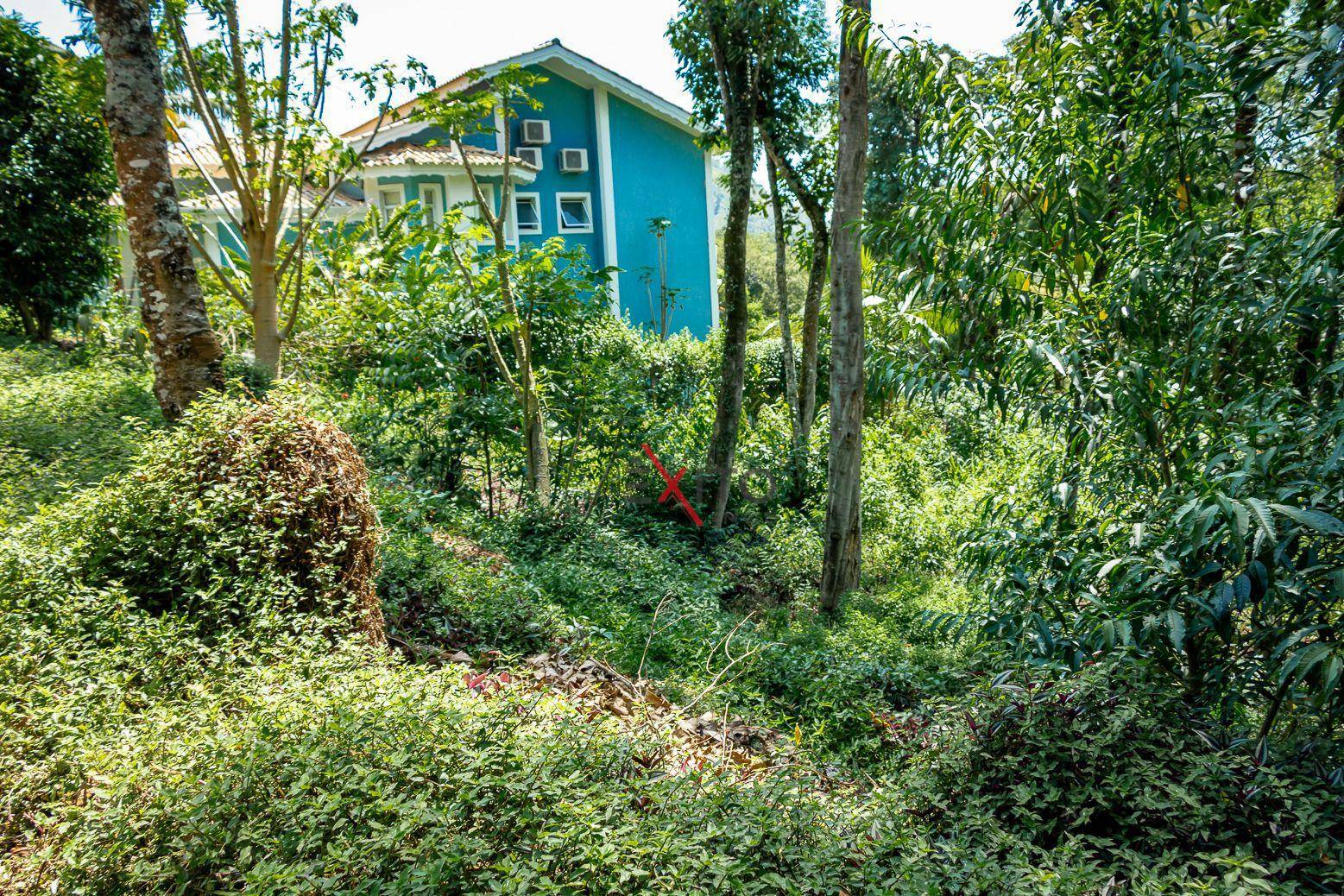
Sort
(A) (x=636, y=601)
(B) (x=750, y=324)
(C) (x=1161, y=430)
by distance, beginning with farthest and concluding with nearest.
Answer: (B) (x=750, y=324), (A) (x=636, y=601), (C) (x=1161, y=430)

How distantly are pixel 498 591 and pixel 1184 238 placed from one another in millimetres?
4096

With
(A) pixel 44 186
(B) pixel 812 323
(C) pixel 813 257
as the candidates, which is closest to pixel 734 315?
(B) pixel 812 323

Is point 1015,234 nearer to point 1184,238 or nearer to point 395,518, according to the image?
point 1184,238

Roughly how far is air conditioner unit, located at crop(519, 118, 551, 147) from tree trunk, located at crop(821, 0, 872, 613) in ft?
46.9

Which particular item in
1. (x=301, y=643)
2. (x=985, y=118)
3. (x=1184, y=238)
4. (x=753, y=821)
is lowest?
(x=753, y=821)

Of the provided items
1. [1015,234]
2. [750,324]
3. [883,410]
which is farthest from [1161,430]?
[750,324]

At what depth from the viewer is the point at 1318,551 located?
2783mm

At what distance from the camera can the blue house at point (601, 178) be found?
61.9 ft

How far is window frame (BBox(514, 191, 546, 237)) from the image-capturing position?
65.4ft

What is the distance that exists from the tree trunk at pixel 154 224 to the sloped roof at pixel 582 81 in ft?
43.8

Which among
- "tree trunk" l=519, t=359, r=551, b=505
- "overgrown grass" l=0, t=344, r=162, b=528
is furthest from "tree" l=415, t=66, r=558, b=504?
"overgrown grass" l=0, t=344, r=162, b=528

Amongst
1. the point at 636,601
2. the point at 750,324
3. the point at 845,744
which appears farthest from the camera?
the point at 750,324

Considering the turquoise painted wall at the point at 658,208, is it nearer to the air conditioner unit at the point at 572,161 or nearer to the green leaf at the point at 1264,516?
the air conditioner unit at the point at 572,161

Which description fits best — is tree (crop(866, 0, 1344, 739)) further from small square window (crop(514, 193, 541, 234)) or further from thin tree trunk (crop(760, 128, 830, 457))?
small square window (crop(514, 193, 541, 234))
